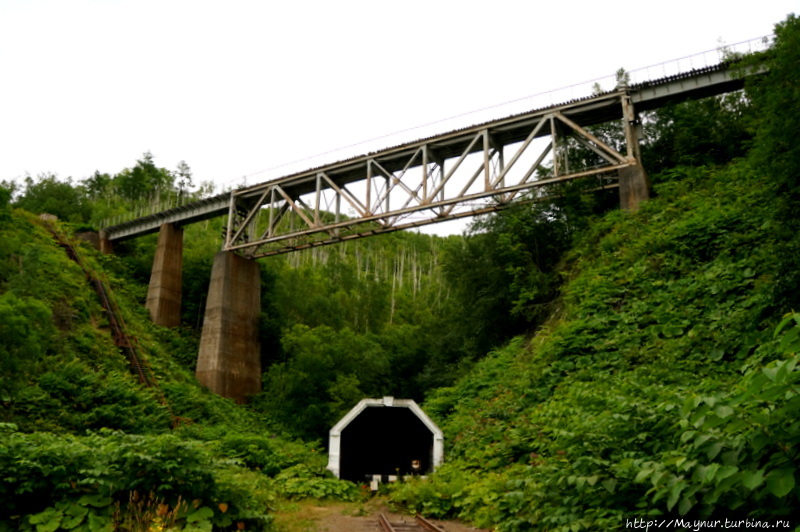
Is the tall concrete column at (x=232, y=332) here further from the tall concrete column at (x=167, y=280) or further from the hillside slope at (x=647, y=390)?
the hillside slope at (x=647, y=390)

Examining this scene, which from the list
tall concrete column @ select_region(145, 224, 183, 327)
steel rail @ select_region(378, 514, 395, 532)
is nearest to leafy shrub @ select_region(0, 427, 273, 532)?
steel rail @ select_region(378, 514, 395, 532)

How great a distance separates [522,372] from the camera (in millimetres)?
18922

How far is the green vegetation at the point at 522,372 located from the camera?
7.10m

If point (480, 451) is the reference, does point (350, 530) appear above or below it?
below

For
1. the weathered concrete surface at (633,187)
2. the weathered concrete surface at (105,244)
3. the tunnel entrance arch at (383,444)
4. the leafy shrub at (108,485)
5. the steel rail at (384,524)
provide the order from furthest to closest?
the weathered concrete surface at (105,244)
the weathered concrete surface at (633,187)
the tunnel entrance arch at (383,444)
the steel rail at (384,524)
the leafy shrub at (108,485)

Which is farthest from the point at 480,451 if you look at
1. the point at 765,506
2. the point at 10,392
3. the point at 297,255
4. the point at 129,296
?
the point at 297,255

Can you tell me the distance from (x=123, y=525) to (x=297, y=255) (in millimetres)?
65879

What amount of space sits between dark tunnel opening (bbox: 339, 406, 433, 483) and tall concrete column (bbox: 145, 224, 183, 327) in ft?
52.4

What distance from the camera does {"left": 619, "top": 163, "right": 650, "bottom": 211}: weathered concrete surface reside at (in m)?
22.4

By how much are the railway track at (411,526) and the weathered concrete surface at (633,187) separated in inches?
582

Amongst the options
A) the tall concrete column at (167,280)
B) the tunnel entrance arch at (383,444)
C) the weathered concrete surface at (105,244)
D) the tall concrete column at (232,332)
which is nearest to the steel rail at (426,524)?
the tunnel entrance arch at (383,444)

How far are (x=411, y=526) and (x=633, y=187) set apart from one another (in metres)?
15.8

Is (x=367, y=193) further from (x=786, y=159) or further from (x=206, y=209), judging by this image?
(x=786, y=159)

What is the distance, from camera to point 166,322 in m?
33.7
